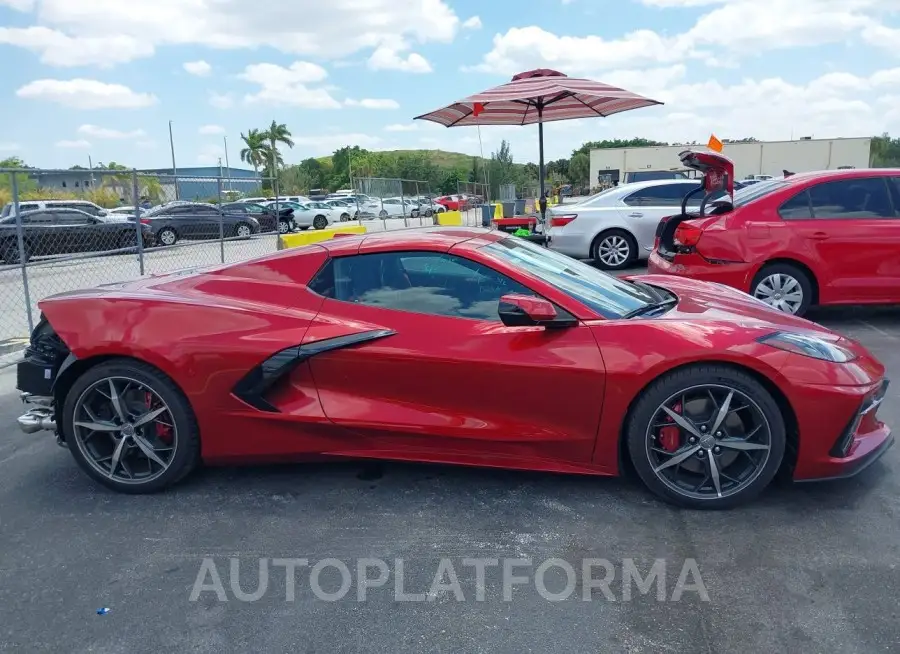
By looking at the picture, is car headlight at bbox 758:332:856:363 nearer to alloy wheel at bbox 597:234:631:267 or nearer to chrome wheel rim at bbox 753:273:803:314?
chrome wheel rim at bbox 753:273:803:314

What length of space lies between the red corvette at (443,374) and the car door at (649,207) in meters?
7.03

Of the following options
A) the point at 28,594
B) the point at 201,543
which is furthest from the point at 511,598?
the point at 28,594

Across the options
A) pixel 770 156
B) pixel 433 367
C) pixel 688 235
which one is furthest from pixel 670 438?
pixel 770 156

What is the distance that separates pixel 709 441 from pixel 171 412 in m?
2.55

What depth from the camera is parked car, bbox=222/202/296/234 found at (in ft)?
39.3

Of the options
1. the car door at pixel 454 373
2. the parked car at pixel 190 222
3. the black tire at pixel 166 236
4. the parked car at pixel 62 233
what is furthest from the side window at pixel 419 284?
the parked car at pixel 190 222

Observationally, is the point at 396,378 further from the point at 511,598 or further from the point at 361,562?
the point at 511,598

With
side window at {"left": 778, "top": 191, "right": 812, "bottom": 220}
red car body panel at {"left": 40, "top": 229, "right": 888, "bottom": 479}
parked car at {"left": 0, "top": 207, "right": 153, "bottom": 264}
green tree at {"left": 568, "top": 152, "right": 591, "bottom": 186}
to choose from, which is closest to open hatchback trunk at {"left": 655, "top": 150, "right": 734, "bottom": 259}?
side window at {"left": 778, "top": 191, "right": 812, "bottom": 220}

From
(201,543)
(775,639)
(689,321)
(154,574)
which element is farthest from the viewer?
(689,321)

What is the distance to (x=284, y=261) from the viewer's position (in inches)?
144

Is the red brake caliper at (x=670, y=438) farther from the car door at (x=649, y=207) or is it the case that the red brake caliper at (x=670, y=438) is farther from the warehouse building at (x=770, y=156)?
the warehouse building at (x=770, y=156)

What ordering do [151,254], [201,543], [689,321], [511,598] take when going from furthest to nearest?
1. [151,254]
2. [689,321]
3. [201,543]
4. [511,598]

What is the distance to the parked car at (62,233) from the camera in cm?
752

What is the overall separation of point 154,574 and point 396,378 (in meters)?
1.30
